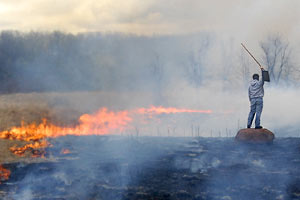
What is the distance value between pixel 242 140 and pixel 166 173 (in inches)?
283

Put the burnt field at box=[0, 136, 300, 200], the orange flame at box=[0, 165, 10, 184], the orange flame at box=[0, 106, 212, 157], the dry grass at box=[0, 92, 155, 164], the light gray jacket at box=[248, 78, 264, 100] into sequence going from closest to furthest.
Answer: the burnt field at box=[0, 136, 300, 200]
the orange flame at box=[0, 165, 10, 184]
the light gray jacket at box=[248, 78, 264, 100]
the orange flame at box=[0, 106, 212, 157]
the dry grass at box=[0, 92, 155, 164]

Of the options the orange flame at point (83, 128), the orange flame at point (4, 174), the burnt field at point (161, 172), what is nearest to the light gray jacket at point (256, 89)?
the burnt field at point (161, 172)

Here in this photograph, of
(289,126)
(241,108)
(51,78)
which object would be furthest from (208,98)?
(51,78)

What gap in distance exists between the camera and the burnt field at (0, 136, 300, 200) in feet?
39.5

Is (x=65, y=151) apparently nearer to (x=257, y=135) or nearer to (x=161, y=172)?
(x=161, y=172)

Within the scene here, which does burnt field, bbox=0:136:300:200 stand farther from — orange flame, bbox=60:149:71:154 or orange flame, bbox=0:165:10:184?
orange flame, bbox=0:165:10:184

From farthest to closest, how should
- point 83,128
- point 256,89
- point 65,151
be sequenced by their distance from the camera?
point 83,128, point 65,151, point 256,89

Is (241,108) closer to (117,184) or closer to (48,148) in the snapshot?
(48,148)

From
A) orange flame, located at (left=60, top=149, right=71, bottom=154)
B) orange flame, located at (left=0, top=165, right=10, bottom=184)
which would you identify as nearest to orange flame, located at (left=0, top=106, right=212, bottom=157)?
orange flame, located at (left=60, top=149, right=71, bottom=154)

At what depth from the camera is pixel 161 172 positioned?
1457 cm

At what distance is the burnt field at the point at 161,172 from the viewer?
12.0 meters

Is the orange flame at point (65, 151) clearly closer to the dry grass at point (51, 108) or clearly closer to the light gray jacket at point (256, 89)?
the dry grass at point (51, 108)

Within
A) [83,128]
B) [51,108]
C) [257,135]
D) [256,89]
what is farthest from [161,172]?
[51,108]

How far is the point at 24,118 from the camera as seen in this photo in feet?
108
